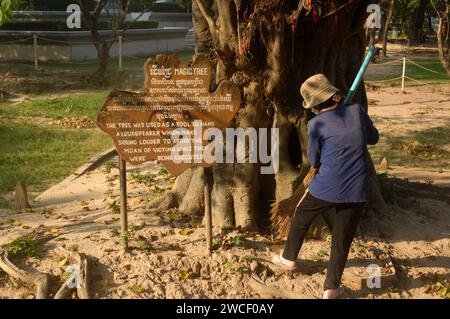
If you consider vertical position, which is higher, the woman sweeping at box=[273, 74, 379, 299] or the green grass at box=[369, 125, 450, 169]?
the woman sweeping at box=[273, 74, 379, 299]

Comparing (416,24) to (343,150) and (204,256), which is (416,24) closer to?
(204,256)

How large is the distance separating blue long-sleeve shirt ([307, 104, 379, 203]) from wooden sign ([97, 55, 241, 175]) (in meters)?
0.89

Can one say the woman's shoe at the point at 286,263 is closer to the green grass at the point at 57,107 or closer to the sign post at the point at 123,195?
the sign post at the point at 123,195

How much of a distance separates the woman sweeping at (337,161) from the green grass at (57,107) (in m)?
8.86

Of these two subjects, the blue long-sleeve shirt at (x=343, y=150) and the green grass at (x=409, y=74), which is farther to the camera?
the green grass at (x=409, y=74)

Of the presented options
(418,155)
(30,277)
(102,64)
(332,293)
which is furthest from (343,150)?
(102,64)

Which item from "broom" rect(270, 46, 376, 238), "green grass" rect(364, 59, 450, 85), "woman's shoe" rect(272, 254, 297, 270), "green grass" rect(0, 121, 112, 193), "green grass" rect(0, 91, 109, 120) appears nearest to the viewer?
"woman's shoe" rect(272, 254, 297, 270)

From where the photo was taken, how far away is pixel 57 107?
44.8 feet

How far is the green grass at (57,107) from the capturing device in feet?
42.2

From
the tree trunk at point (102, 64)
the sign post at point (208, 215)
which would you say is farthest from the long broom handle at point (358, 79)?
the tree trunk at point (102, 64)

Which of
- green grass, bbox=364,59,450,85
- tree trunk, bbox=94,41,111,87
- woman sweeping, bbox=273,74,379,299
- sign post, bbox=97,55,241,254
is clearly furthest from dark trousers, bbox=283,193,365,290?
green grass, bbox=364,59,450,85

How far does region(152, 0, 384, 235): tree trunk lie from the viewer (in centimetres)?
504

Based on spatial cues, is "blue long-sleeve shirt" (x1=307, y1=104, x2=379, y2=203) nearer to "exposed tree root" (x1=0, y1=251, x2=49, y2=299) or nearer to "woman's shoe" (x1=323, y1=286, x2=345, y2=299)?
"woman's shoe" (x1=323, y1=286, x2=345, y2=299)

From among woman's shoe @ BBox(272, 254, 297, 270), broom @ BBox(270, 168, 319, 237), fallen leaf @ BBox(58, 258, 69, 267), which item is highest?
broom @ BBox(270, 168, 319, 237)
